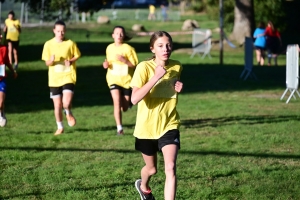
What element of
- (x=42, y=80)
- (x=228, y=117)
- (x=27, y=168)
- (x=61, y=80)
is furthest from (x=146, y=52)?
(x=27, y=168)

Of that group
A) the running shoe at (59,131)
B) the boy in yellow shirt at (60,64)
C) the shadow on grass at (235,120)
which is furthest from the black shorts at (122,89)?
the shadow on grass at (235,120)

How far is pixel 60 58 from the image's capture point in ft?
44.1

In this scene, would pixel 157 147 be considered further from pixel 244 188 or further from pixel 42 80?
pixel 42 80

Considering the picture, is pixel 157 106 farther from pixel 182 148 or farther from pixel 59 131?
pixel 59 131

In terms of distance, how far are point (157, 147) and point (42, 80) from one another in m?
19.6

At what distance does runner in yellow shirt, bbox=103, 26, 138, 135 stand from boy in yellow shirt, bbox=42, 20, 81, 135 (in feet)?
2.13

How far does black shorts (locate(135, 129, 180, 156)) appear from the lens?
7422 millimetres

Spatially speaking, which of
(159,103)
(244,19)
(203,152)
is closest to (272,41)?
(244,19)

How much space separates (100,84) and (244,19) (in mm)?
19827

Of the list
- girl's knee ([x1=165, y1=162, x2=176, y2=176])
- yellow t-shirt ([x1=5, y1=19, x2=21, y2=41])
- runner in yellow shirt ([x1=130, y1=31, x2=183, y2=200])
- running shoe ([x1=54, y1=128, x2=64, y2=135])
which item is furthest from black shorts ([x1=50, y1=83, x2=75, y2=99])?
yellow t-shirt ([x1=5, y1=19, x2=21, y2=41])

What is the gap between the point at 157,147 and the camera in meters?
7.65

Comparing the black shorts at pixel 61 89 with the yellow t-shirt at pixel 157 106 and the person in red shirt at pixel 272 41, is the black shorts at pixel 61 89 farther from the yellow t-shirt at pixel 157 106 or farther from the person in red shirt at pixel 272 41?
the person in red shirt at pixel 272 41

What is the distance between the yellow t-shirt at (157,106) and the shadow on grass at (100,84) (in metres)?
11.0

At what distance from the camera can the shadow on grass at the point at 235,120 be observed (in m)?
15.2
